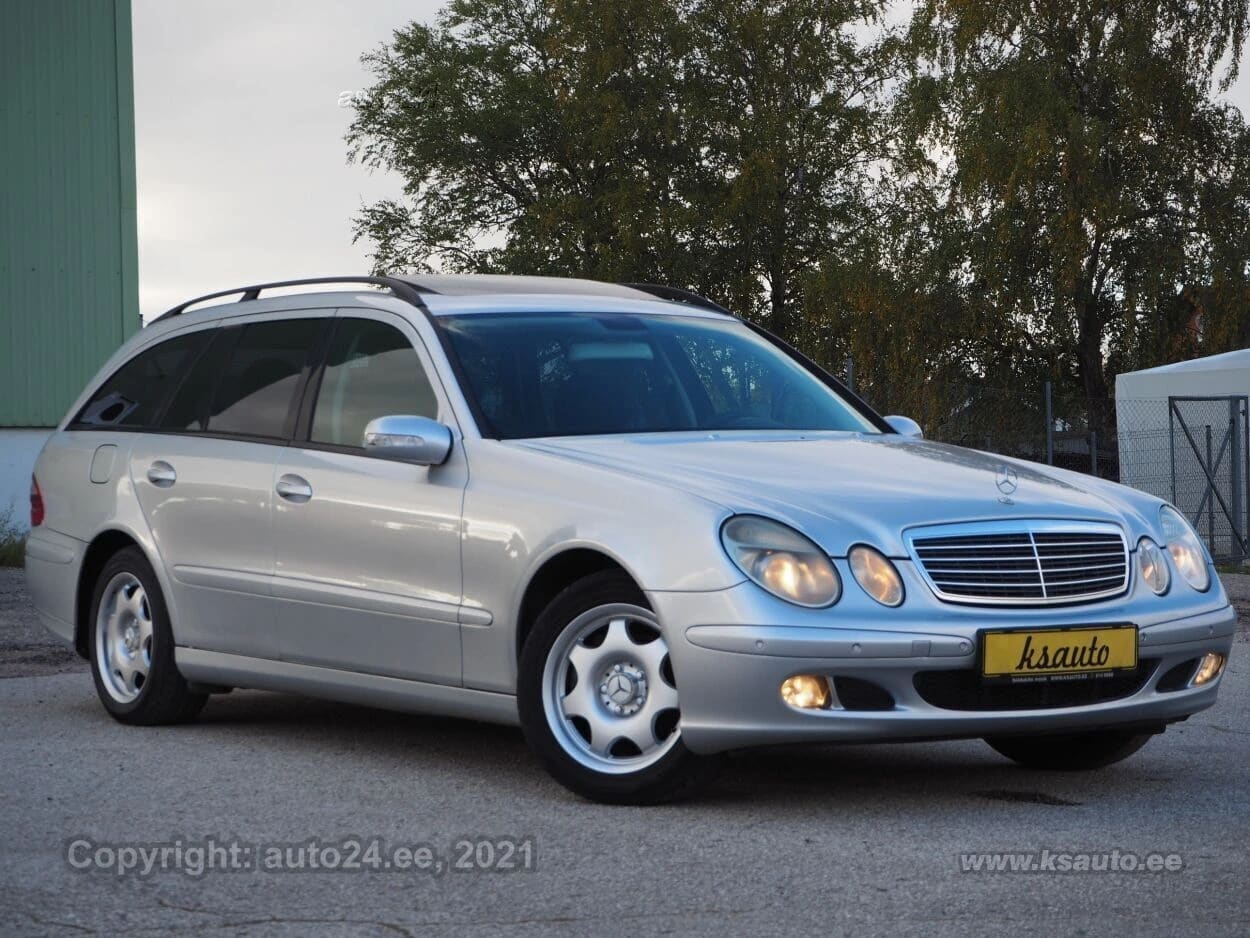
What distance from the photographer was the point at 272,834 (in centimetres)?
513

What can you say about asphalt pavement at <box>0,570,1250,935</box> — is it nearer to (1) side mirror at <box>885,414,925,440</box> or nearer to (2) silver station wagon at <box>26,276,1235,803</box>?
(2) silver station wagon at <box>26,276,1235,803</box>

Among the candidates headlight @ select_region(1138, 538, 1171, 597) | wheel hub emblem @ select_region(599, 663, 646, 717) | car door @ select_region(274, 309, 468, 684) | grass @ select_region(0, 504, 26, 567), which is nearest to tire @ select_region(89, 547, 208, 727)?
car door @ select_region(274, 309, 468, 684)

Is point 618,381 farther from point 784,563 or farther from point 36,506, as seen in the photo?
point 36,506

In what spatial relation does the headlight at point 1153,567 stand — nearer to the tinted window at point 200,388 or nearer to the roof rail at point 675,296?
the roof rail at point 675,296

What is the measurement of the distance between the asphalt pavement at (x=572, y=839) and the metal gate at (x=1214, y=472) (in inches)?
540

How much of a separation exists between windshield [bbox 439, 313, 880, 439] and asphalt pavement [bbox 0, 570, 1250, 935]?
1142mm

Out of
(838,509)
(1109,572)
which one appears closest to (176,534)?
(838,509)

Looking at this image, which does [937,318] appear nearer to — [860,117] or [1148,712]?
[860,117]

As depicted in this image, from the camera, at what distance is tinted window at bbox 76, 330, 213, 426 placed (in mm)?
7855

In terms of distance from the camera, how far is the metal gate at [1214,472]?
20.4 meters

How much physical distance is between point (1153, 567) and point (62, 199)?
54.6ft

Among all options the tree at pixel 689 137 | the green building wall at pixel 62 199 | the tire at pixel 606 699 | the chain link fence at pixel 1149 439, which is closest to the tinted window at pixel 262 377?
the tire at pixel 606 699

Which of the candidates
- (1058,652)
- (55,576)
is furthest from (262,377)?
(1058,652)

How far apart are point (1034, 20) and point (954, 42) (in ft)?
5.22
